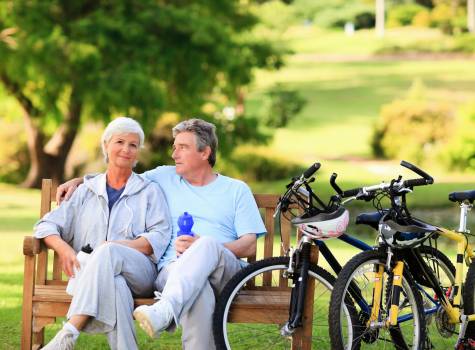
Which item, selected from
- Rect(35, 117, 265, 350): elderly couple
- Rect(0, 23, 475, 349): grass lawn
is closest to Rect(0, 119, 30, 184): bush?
Rect(0, 23, 475, 349): grass lawn

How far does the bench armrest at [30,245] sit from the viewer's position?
4.94 metres

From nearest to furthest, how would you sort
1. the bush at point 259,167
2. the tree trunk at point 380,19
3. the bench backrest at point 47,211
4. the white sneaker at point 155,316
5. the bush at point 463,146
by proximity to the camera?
1. the white sneaker at point 155,316
2. the bench backrest at point 47,211
3. the bush at point 259,167
4. the bush at point 463,146
5. the tree trunk at point 380,19

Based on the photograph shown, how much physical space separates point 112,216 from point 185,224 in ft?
1.11

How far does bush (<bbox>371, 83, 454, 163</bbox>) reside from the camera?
30594mm

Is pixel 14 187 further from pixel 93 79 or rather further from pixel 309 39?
pixel 309 39

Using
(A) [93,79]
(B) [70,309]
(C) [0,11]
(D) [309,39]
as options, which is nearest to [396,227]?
(B) [70,309]

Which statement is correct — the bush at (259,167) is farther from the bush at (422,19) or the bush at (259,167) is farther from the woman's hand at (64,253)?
the bush at (422,19)

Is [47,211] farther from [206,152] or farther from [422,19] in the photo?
[422,19]

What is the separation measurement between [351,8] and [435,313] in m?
70.0

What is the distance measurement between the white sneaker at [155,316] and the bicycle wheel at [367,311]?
66 cm

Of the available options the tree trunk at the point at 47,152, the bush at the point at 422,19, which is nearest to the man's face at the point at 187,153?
the tree trunk at the point at 47,152

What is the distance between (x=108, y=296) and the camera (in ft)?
15.3

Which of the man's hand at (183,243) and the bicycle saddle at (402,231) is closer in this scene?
the bicycle saddle at (402,231)

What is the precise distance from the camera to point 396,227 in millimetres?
4754
